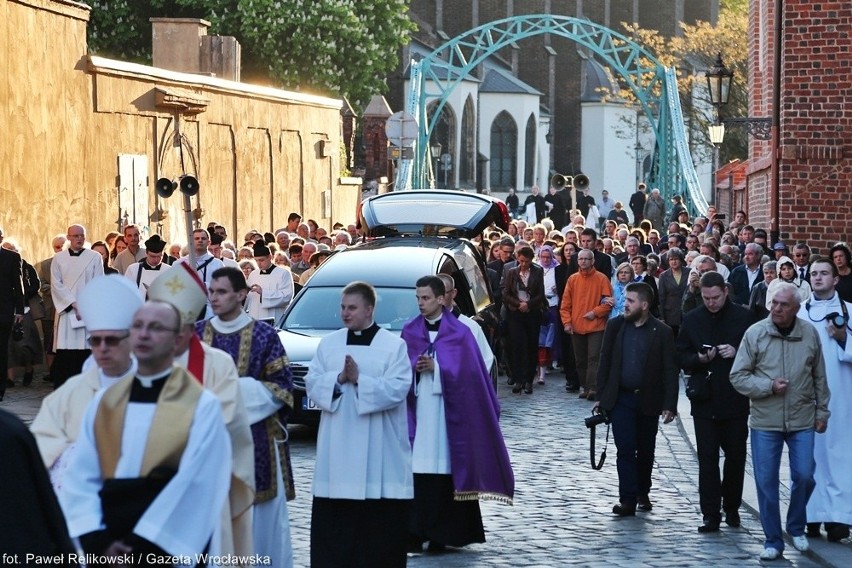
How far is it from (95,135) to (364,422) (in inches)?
609

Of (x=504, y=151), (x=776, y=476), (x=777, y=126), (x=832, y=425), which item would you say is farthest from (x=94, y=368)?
(x=504, y=151)

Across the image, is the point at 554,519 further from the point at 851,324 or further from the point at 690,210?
the point at 690,210

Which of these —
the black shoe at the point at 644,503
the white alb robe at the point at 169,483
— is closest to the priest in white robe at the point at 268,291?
the black shoe at the point at 644,503

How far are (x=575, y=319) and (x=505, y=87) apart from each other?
74.6 meters

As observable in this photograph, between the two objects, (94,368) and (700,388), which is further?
(700,388)

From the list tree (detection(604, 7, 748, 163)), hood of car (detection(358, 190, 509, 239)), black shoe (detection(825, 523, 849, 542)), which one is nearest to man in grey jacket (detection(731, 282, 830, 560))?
black shoe (detection(825, 523, 849, 542))

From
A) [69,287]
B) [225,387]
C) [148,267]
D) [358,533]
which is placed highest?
[148,267]

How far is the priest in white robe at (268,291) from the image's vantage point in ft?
61.3

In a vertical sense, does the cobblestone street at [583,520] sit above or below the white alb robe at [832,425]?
below

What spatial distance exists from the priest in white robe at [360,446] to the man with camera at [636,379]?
3.21m

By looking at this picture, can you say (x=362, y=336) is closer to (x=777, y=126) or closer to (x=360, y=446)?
(x=360, y=446)

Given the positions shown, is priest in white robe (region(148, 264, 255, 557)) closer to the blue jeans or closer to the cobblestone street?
the cobblestone street

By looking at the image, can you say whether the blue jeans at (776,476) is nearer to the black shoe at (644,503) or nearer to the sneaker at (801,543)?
the sneaker at (801,543)

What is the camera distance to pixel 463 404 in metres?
11.0
